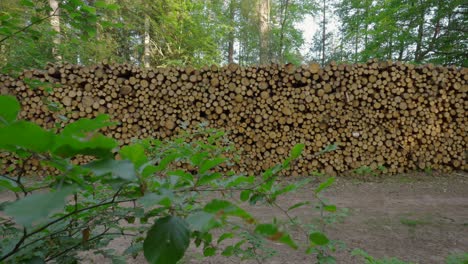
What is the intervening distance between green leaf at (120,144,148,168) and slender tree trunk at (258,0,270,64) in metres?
8.56

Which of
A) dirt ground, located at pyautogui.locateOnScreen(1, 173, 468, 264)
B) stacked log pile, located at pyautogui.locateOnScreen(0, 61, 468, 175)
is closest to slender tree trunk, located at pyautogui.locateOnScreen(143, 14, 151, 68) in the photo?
stacked log pile, located at pyautogui.locateOnScreen(0, 61, 468, 175)

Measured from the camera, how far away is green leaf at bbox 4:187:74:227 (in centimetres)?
22

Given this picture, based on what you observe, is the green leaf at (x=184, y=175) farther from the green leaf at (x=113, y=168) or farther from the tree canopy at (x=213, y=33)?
the tree canopy at (x=213, y=33)

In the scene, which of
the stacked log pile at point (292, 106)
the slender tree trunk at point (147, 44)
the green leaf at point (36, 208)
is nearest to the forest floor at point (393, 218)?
the stacked log pile at point (292, 106)

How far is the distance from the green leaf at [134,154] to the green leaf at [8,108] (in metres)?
0.15

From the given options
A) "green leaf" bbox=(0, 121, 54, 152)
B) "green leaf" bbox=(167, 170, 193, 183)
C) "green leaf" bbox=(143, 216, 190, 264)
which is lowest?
"green leaf" bbox=(143, 216, 190, 264)

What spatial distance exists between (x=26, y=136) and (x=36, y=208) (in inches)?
3.2

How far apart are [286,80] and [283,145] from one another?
3.55 ft

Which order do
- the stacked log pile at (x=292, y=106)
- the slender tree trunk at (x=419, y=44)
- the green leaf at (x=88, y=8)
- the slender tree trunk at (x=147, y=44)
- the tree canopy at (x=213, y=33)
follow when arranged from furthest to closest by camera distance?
the slender tree trunk at (x=147, y=44), the slender tree trunk at (x=419, y=44), the tree canopy at (x=213, y=33), the stacked log pile at (x=292, y=106), the green leaf at (x=88, y=8)

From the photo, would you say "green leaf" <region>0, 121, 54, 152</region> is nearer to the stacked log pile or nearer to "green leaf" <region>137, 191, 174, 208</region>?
"green leaf" <region>137, 191, 174, 208</region>

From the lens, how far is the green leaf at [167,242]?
0.37 m

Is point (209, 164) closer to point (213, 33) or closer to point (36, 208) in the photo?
point (36, 208)

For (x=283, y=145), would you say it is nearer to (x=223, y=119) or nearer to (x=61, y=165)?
(x=223, y=119)

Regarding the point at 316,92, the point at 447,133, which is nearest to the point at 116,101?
the point at 316,92
